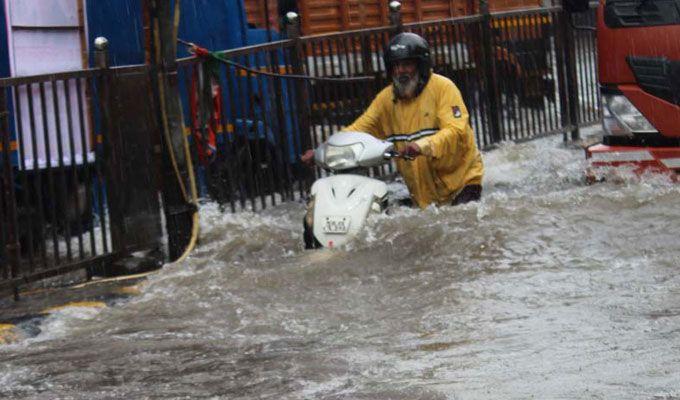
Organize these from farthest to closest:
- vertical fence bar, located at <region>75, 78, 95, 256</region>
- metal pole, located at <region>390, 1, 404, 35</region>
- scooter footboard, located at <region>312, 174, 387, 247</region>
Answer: metal pole, located at <region>390, 1, 404, 35</region> → vertical fence bar, located at <region>75, 78, 95, 256</region> → scooter footboard, located at <region>312, 174, 387, 247</region>

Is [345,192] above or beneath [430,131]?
beneath

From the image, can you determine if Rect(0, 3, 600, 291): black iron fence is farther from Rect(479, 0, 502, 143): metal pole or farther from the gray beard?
the gray beard

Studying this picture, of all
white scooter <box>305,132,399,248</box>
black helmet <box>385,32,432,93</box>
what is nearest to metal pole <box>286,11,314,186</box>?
black helmet <box>385,32,432,93</box>

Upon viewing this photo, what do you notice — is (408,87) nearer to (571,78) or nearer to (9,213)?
(9,213)

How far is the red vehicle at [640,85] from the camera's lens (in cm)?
1027

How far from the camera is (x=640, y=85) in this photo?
10.4 meters

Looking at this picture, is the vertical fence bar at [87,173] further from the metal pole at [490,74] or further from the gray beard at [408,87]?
the metal pole at [490,74]

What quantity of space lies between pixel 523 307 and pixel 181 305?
6.66 ft

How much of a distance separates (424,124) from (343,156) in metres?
0.92

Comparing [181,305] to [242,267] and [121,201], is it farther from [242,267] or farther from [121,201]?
[121,201]

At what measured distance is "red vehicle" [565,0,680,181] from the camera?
1027 centimetres

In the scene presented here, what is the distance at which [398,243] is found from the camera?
29.6ft

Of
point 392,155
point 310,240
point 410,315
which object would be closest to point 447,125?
point 392,155

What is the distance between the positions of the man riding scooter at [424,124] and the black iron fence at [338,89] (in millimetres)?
1328
